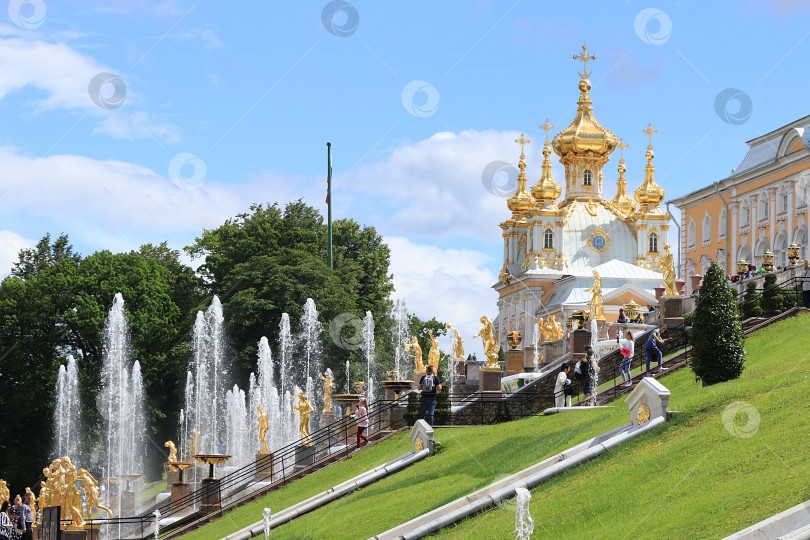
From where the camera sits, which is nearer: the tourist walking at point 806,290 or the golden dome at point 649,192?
the tourist walking at point 806,290

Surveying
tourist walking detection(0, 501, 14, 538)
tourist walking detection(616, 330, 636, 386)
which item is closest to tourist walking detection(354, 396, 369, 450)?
tourist walking detection(616, 330, 636, 386)

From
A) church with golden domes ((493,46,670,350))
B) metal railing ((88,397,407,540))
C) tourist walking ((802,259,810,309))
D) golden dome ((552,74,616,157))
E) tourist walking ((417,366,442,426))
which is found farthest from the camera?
golden dome ((552,74,616,157))

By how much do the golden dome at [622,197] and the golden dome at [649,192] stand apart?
4.03 ft

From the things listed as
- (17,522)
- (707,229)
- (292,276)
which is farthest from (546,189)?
(17,522)

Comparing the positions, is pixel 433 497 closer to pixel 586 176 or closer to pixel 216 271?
pixel 216 271

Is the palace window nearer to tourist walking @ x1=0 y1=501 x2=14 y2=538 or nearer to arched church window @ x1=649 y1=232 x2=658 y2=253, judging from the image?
arched church window @ x1=649 y1=232 x2=658 y2=253

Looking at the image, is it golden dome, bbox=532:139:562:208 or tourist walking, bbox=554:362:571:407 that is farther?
golden dome, bbox=532:139:562:208

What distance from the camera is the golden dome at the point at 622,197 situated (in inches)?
3661

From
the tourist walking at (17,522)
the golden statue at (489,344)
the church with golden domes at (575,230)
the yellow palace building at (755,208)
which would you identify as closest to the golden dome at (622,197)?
the church with golden domes at (575,230)

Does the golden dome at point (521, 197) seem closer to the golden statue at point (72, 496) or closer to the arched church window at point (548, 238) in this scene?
the arched church window at point (548, 238)

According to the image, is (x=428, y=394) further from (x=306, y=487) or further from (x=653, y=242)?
(x=653, y=242)

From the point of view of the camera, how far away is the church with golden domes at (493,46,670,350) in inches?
3420

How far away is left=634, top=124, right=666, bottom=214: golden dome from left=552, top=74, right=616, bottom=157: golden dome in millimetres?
3872

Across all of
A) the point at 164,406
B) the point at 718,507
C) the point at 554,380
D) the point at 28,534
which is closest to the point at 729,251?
the point at 164,406
